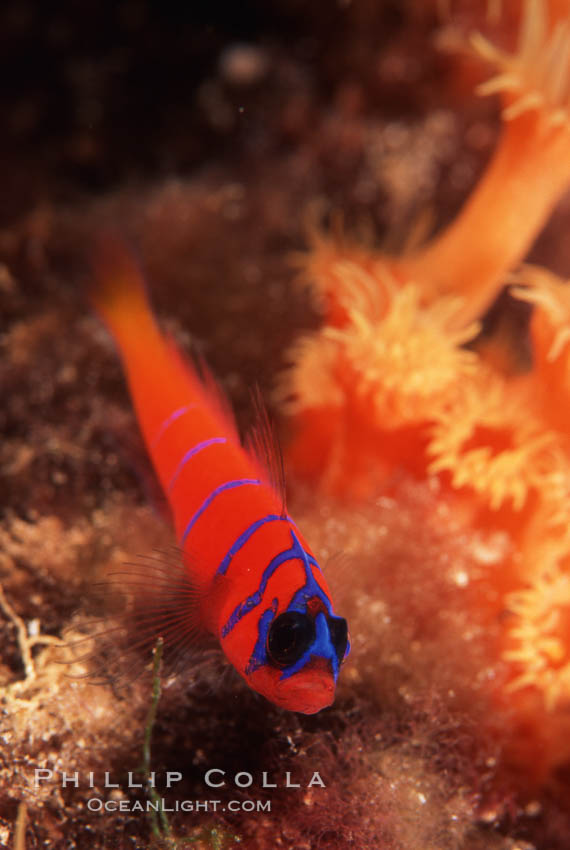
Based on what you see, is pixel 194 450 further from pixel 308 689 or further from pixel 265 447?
pixel 308 689

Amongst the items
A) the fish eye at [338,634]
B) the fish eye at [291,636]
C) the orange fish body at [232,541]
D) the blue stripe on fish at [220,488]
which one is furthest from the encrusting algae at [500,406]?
the fish eye at [291,636]

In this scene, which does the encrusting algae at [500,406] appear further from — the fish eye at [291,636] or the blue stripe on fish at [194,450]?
the fish eye at [291,636]

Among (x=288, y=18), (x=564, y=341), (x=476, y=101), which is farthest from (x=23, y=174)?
(x=564, y=341)

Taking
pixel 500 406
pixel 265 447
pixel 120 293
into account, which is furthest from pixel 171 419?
pixel 500 406

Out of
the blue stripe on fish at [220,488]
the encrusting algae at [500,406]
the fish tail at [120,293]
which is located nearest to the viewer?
the blue stripe on fish at [220,488]

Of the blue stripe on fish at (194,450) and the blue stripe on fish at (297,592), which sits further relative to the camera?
the blue stripe on fish at (194,450)

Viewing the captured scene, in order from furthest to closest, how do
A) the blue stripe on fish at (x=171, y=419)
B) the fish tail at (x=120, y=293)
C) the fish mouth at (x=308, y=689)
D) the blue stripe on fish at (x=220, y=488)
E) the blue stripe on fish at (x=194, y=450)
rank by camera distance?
the fish tail at (x=120, y=293) → the blue stripe on fish at (x=171, y=419) → the blue stripe on fish at (x=194, y=450) → the blue stripe on fish at (x=220, y=488) → the fish mouth at (x=308, y=689)

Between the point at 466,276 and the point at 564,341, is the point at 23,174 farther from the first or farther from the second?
the point at 564,341
